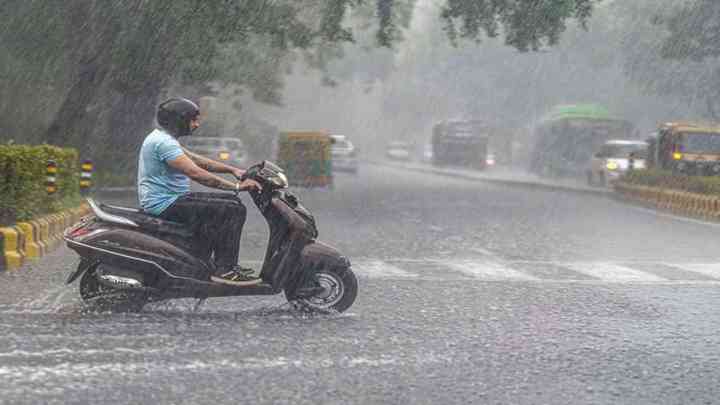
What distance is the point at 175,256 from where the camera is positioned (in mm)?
7512

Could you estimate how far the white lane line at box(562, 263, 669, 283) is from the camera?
420 inches

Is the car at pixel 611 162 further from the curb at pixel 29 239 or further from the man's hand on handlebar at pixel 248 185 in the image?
the man's hand on handlebar at pixel 248 185

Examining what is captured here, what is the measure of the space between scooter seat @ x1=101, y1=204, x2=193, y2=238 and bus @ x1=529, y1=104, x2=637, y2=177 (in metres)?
38.8

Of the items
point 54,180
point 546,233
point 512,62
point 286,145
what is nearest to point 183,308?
point 54,180

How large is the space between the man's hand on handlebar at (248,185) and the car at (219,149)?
26.3 meters

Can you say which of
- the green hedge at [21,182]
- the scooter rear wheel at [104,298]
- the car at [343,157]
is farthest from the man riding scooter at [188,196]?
the car at [343,157]

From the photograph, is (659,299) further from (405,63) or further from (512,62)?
(405,63)

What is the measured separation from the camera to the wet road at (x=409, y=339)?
553 centimetres

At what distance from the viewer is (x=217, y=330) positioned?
A: 713 centimetres

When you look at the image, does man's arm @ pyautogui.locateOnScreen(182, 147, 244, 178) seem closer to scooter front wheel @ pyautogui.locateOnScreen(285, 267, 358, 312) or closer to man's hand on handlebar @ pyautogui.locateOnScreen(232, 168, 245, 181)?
man's hand on handlebar @ pyautogui.locateOnScreen(232, 168, 245, 181)

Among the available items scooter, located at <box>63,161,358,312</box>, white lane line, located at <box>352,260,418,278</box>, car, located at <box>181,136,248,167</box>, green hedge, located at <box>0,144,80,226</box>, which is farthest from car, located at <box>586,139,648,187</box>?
scooter, located at <box>63,161,358,312</box>

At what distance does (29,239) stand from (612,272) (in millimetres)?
6361

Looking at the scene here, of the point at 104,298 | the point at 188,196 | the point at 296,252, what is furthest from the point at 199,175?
the point at 104,298

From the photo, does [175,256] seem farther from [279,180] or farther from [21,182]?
[21,182]
